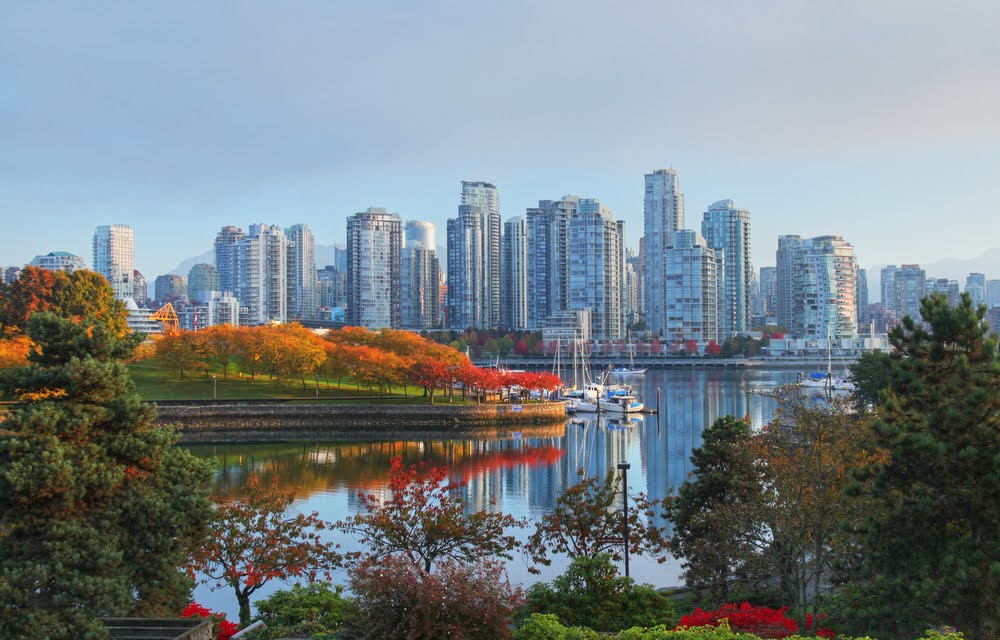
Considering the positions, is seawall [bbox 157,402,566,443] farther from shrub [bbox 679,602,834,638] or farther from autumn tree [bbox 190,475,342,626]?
shrub [bbox 679,602,834,638]

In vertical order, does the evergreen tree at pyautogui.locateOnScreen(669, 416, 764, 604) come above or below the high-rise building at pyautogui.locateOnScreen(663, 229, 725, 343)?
below

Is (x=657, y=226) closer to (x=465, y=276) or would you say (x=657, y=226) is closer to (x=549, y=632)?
(x=465, y=276)

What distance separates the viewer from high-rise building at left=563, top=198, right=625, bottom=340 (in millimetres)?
148625

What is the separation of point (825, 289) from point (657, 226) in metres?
33.1

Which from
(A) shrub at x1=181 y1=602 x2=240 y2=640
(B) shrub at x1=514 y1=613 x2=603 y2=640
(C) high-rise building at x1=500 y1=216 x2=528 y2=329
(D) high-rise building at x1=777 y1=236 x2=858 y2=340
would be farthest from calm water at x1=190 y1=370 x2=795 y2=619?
(C) high-rise building at x1=500 y1=216 x2=528 y2=329

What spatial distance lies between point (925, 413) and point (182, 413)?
4297 centimetres

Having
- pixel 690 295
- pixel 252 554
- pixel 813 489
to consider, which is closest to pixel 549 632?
pixel 813 489

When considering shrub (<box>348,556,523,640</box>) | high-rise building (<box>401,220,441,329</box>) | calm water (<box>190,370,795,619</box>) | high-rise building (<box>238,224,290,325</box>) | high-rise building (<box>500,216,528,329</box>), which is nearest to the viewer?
shrub (<box>348,556,523,640</box>)

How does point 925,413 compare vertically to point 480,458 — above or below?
above

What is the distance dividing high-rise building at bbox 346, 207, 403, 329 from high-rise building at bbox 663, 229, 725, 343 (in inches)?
1967

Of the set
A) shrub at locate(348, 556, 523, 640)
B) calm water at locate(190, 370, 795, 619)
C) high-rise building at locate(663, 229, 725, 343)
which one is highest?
high-rise building at locate(663, 229, 725, 343)

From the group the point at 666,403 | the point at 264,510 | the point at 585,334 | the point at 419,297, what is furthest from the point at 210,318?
the point at 264,510

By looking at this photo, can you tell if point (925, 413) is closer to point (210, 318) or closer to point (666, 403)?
point (666, 403)

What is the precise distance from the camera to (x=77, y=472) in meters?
10.5
